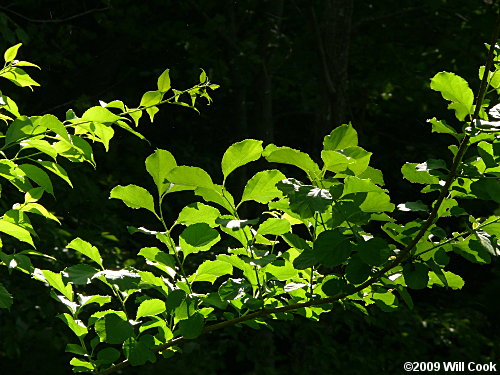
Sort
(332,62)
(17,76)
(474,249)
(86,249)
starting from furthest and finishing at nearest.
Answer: (332,62) → (17,76) → (86,249) → (474,249)

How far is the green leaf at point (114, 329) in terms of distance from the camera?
101 centimetres

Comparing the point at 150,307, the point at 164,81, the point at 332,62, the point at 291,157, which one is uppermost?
the point at 332,62

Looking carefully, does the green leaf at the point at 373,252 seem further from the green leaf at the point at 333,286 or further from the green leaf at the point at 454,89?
the green leaf at the point at 454,89

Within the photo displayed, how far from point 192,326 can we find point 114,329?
0.37 feet

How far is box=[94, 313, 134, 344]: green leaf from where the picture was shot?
3.32ft

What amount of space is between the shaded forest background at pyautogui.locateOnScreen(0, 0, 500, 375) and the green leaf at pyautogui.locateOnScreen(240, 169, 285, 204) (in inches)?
117

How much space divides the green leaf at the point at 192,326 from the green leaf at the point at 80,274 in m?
0.15

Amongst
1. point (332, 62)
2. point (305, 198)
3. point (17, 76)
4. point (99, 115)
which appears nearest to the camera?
point (305, 198)

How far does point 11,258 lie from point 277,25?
189 inches

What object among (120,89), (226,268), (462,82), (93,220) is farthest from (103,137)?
(120,89)

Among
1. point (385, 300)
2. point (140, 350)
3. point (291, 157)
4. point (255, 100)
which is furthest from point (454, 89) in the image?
point (255, 100)

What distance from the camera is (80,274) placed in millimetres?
990

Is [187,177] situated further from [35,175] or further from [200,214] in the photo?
[35,175]

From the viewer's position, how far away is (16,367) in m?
5.72
